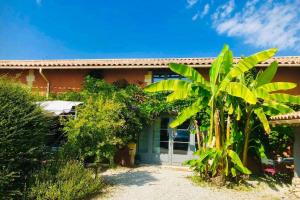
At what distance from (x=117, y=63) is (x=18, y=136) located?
9.65 meters

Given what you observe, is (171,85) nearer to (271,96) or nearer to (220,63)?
(220,63)

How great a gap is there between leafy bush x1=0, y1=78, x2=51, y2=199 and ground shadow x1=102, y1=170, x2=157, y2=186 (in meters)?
2.89

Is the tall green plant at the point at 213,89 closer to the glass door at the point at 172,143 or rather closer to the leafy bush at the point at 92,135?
the leafy bush at the point at 92,135

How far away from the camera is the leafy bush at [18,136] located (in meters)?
8.66

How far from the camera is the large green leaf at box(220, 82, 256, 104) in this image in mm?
9683

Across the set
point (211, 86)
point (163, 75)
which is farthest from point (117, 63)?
point (211, 86)

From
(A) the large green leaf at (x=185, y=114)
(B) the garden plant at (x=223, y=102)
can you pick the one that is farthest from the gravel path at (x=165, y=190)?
(A) the large green leaf at (x=185, y=114)

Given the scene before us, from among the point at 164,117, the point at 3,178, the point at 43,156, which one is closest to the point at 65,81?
the point at 164,117

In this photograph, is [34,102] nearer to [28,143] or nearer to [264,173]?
[28,143]

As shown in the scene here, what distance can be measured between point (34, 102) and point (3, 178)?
2637mm

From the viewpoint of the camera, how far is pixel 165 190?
10594 millimetres

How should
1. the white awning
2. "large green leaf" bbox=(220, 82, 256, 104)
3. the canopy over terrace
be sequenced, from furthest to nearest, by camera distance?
the white awning, the canopy over terrace, "large green leaf" bbox=(220, 82, 256, 104)

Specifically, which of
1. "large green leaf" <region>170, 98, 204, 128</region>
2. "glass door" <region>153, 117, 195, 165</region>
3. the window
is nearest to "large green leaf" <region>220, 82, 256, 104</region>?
"large green leaf" <region>170, 98, 204, 128</region>

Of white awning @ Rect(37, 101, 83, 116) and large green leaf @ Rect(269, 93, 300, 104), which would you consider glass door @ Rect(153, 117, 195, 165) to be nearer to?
white awning @ Rect(37, 101, 83, 116)
